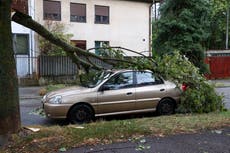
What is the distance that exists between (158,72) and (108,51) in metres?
1.60

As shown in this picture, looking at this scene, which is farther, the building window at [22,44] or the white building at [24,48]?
the building window at [22,44]

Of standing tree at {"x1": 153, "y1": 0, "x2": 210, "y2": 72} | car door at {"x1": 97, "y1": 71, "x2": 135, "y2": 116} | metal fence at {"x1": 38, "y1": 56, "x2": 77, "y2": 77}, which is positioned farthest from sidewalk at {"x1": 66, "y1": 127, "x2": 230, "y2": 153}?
standing tree at {"x1": 153, "y1": 0, "x2": 210, "y2": 72}

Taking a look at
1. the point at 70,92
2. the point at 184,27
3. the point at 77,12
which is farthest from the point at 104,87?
the point at 77,12

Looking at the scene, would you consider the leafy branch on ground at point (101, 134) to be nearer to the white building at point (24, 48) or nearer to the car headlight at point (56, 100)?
the car headlight at point (56, 100)

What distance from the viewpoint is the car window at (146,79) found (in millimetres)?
10938

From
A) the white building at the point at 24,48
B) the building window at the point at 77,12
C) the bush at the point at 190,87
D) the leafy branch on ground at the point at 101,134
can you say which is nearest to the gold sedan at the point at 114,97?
the bush at the point at 190,87

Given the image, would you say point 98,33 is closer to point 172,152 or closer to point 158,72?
point 158,72

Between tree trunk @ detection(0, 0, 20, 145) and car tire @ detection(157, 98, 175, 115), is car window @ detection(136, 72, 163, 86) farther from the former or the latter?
tree trunk @ detection(0, 0, 20, 145)

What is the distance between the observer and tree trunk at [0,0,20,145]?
682 centimetres

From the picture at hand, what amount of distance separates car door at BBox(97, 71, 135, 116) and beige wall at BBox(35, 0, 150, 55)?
14.8m

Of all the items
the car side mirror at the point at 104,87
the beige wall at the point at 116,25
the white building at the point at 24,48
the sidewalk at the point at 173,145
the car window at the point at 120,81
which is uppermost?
the beige wall at the point at 116,25

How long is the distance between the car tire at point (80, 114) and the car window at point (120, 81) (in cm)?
89

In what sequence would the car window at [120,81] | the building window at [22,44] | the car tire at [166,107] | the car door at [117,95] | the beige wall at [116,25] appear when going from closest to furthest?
the car door at [117,95]
the car window at [120,81]
the car tire at [166,107]
the building window at [22,44]
the beige wall at [116,25]

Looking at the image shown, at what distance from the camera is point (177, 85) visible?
11.1 m
